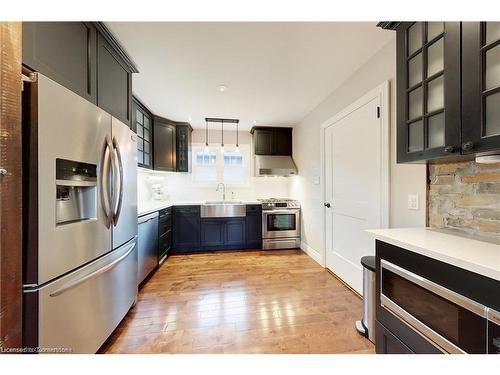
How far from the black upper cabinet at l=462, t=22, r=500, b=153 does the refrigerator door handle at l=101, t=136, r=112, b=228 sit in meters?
2.14

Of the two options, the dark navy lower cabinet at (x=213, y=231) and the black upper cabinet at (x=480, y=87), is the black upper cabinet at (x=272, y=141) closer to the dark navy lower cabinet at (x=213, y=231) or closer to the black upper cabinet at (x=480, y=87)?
the dark navy lower cabinet at (x=213, y=231)

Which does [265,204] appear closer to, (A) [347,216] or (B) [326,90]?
(A) [347,216]

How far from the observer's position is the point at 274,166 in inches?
162

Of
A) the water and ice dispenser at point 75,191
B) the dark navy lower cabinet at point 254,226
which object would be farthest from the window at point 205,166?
the water and ice dispenser at point 75,191

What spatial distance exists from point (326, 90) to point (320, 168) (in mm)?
1087

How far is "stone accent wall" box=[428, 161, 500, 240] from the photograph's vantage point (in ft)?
3.66

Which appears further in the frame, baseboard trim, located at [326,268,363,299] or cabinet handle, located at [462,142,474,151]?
baseboard trim, located at [326,268,363,299]

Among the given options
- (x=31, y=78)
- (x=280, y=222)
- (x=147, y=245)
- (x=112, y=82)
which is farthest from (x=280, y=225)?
(x=31, y=78)

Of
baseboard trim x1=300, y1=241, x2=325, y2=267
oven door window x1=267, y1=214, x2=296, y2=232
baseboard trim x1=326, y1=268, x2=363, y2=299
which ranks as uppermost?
oven door window x1=267, y1=214, x2=296, y2=232

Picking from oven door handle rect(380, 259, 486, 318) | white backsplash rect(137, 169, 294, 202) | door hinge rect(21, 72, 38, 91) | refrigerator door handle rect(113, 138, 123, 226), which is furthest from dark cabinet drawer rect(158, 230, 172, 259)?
oven door handle rect(380, 259, 486, 318)

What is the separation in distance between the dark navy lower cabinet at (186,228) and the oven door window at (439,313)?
10.3ft

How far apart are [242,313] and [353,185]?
5.99ft

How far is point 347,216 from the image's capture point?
2445mm

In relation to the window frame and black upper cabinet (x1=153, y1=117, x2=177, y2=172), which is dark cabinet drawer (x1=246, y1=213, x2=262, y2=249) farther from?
black upper cabinet (x1=153, y1=117, x2=177, y2=172)
